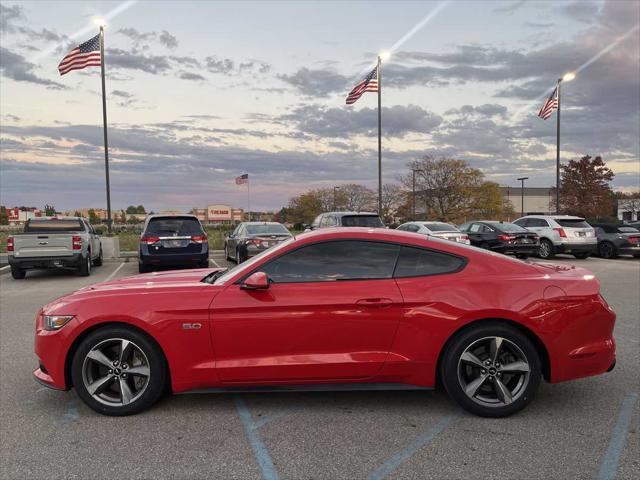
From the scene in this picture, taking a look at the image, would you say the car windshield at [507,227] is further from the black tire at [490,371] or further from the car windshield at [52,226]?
the black tire at [490,371]

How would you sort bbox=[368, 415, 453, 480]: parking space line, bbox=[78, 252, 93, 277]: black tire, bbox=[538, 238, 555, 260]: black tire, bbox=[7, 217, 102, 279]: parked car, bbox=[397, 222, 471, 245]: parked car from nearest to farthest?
bbox=[368, 415, 453, 480]: parking space line, bbox=[7, 217, 102, 279]: parked car, bbox=[78, 252, 93, 277]: black tire, bbox=[397, 222, 471, 245]: parked car, bbox=[538, 238, 555, 260]: black tire

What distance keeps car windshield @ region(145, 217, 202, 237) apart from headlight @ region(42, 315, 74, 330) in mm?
9545

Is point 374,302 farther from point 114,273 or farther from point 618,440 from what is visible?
point 114,273

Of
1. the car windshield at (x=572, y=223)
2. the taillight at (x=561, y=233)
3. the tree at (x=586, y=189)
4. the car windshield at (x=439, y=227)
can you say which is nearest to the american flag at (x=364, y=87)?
the car windshield at (x=439, y=227)

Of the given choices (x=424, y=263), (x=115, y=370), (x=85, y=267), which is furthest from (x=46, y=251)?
(x=424, y=263)

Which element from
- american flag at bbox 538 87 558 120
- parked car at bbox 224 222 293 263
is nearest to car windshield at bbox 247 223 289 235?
parked car at bbox 224 222 293 263

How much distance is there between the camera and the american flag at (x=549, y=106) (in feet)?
91.3

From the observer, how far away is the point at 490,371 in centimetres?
372

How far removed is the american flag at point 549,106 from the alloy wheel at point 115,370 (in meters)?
28.9

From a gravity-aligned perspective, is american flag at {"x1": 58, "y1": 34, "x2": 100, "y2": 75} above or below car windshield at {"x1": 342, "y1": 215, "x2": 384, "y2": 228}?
above

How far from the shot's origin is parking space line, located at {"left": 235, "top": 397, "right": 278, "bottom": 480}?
2.97 meters

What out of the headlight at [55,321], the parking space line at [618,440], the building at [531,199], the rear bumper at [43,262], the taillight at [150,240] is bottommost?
the parking space line at [618,440]

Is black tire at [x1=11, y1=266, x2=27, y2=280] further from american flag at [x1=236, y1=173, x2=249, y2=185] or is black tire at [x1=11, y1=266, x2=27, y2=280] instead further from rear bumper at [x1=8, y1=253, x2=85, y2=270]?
american flag at [x1=236, y1=173, x2=249, y2=185]

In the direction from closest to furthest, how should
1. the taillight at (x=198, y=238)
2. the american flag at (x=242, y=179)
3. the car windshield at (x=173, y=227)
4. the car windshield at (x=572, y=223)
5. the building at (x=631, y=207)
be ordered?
the car windshield at (x=173, y=227), the taillight at (x=198, y=238), the car windshield at (x=572, y=223), the american flag at (x=242, y=179), the building at (x=631, y=207)
